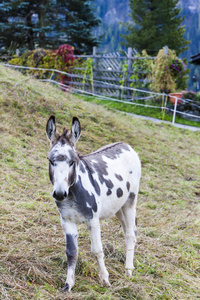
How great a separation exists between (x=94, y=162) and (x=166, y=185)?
3448mm

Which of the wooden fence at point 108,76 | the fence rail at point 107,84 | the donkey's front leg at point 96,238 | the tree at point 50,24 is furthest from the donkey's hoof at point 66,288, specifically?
the tree at point 50,24

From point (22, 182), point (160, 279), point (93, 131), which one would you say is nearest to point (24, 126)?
point (93, 131)

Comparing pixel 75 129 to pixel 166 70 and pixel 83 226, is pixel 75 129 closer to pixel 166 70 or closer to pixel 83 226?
pixel 83 226

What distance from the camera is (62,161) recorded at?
7.27 ft

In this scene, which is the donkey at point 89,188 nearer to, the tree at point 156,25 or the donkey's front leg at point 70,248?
the donkey's front leg at point 70,248

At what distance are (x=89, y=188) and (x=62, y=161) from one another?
1.36ft

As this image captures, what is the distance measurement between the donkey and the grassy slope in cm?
25

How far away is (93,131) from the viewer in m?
7.66

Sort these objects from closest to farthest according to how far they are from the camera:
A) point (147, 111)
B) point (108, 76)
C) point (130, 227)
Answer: point (130, 227) → point (147, 111) → point (108, 76)

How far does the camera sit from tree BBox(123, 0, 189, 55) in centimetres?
2277

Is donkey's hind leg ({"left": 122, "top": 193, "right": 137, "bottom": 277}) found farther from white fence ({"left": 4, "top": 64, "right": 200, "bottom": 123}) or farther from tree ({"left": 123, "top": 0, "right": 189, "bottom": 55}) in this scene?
tree ({"left": 123, "top": 0, "right": 189, "bottom": 55})

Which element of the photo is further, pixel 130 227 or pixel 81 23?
pixel 81 23

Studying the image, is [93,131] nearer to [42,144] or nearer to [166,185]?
[42,144]

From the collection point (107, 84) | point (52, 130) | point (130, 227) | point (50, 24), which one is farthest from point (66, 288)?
point (50, 24)
